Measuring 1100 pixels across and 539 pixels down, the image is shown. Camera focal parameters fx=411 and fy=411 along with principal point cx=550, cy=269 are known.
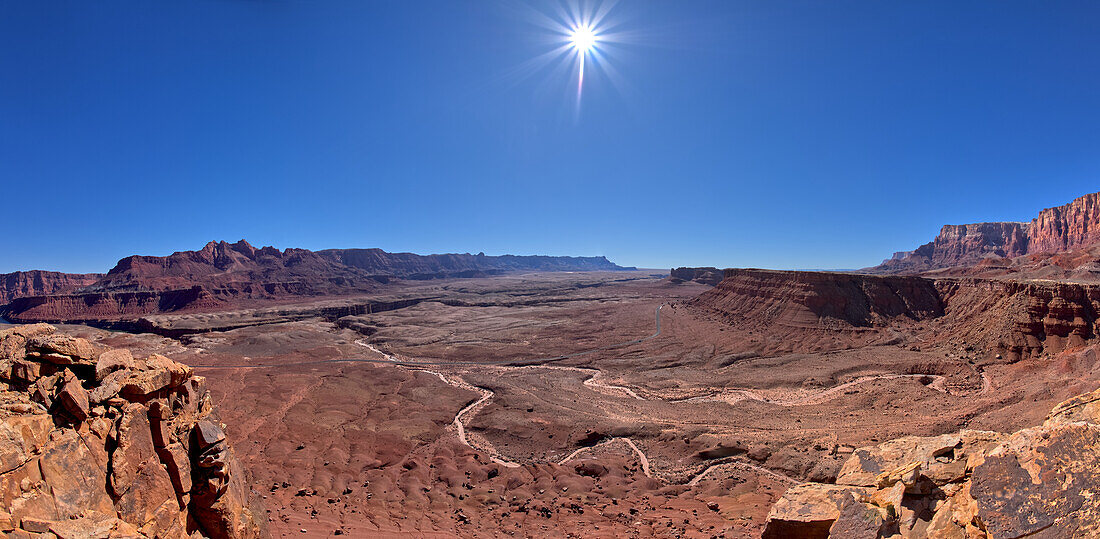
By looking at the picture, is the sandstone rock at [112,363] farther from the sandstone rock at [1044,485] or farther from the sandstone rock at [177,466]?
the sandstone rock at [1044,485]

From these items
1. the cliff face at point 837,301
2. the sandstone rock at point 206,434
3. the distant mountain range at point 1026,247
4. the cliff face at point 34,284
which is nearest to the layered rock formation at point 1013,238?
the distant mountain range at point 1026,247

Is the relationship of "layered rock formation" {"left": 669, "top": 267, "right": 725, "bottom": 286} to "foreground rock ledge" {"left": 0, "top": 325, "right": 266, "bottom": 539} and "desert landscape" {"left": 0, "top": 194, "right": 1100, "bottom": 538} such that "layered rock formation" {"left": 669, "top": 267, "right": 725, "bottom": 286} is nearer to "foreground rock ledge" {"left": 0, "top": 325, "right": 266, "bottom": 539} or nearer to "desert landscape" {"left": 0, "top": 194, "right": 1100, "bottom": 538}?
"desert landscape" {"left": 0, "top": 194, "right": 1100, "bottom": 538}

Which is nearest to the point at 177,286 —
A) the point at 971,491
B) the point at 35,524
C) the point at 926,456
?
the point at 35,524

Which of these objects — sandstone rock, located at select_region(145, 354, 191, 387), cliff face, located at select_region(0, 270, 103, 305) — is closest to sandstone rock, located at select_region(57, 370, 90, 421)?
sandstone rock, located at select_region(145, 354, 191, 387)

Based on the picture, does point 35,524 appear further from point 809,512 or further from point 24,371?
point 809,512

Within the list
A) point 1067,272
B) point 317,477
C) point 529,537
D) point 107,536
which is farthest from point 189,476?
point 1067,272

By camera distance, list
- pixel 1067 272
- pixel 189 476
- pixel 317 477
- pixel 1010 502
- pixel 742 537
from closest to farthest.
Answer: pixel 1010 502 < pixel 189 476 < pixel 742 537 < pixel 317 477 < pixel 1067 272

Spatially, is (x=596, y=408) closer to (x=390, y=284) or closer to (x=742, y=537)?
(x=742, y=537)
